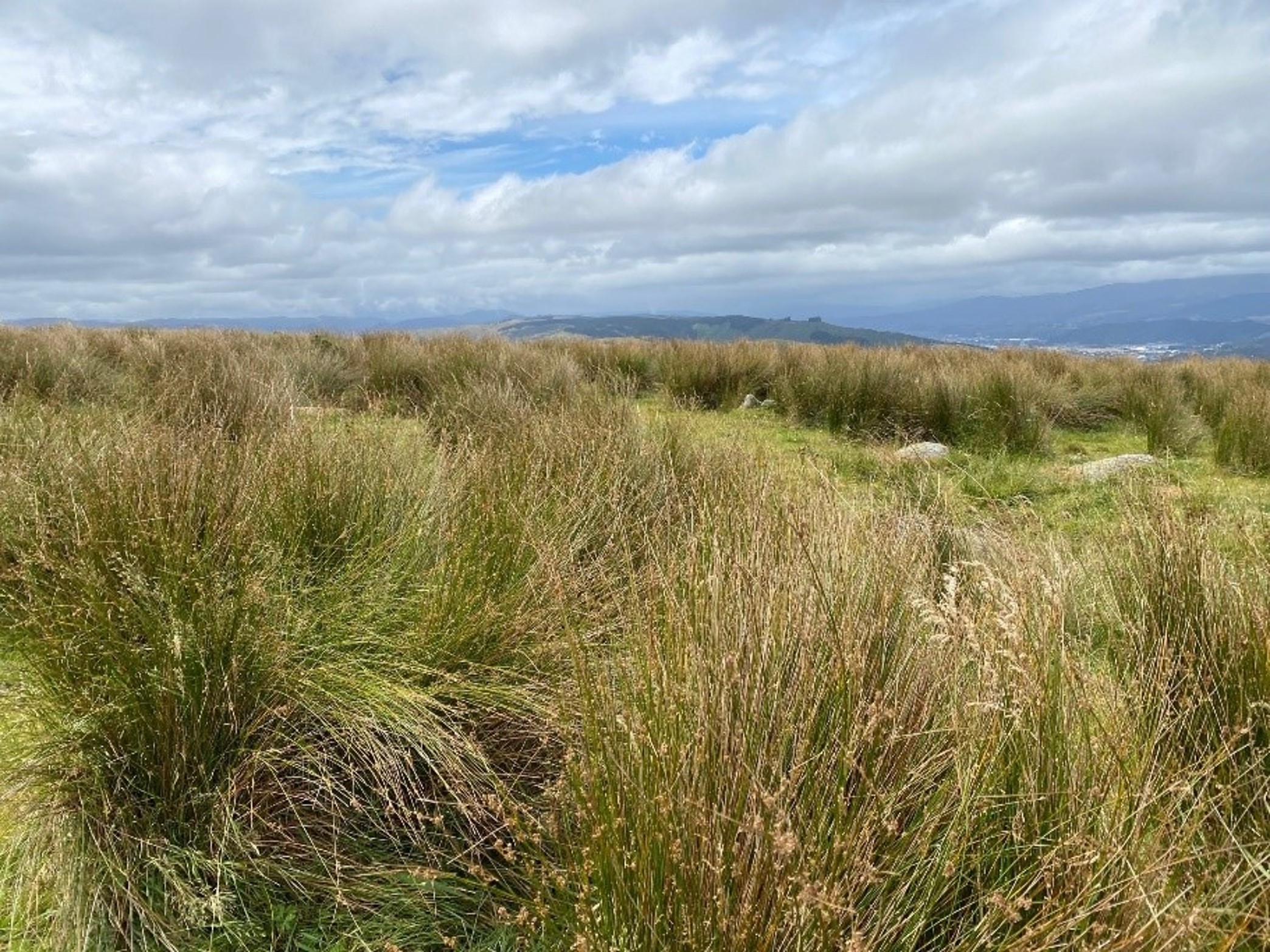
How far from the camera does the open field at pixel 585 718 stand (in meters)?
1.52

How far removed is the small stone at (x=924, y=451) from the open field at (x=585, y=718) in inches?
154

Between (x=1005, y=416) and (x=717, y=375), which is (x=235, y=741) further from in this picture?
(x=717, y=375)

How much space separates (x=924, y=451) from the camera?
26.6 ft

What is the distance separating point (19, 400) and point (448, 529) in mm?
3710

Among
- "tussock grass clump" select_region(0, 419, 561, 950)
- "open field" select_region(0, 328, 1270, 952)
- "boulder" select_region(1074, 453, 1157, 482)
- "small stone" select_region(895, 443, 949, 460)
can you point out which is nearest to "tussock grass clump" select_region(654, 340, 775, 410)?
"small stone" select_region(895, 443, 949, 460)

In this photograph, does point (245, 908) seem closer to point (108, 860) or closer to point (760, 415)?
point (108, 860)

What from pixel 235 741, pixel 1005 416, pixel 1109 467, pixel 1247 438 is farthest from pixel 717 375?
pixel 235 741

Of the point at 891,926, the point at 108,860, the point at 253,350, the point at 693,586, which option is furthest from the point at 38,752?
the point at 253,350

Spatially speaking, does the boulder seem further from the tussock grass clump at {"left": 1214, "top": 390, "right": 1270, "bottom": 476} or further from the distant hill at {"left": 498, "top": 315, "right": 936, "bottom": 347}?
the distant hill at {"left": 498, "top": 315, "right": 936, "bottom": 347}

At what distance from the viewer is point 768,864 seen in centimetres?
145

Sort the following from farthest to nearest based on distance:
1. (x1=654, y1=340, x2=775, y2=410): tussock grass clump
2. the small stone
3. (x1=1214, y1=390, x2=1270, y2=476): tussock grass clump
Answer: (x1=654, y1=340, x2=775, y2=410): tussock grass clump → (x1=1214, y1=390, x2=1270, y2=476): tussock grass clump → the small stone

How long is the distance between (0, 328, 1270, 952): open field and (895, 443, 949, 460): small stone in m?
3.92

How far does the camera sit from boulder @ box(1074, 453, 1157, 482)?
705 cm

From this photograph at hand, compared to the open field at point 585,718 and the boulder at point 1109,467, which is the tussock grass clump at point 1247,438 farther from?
the open field at point 585,718
